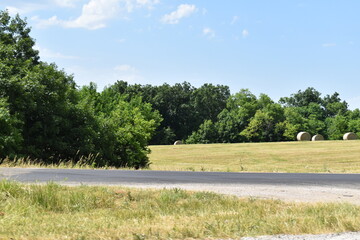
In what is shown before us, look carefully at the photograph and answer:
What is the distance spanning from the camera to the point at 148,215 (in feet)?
28.7

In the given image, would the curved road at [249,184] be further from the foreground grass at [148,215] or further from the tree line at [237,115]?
the tree line at [237,115]

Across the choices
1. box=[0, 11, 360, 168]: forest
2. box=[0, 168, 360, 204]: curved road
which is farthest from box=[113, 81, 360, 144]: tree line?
box=[0, 168, 360, 204]: curved road

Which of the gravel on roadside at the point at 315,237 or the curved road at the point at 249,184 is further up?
the curved road at the point at 249,184

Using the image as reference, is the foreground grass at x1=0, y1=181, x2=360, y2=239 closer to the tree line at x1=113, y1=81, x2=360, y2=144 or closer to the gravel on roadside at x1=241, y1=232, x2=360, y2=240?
the gravel on roadside at x1=241, y1=232, x2=360, y2=240

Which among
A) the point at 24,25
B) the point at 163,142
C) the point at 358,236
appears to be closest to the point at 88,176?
the point at 358,236

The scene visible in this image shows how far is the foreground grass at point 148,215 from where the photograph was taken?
7.19 metres

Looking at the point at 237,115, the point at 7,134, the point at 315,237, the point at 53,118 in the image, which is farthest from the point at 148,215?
the point at 237,115

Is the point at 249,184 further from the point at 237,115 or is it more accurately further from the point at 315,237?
the point at 237,115

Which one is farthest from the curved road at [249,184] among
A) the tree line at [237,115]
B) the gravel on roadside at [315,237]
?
the tree line at [237,115]

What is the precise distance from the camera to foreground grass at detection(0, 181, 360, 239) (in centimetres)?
719

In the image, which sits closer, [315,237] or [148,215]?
[315,237]

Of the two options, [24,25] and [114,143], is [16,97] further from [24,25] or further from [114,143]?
[24,25]

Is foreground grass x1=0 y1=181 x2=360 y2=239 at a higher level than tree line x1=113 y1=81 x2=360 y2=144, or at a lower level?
lower

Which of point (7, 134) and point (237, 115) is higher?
point (237, 115)
